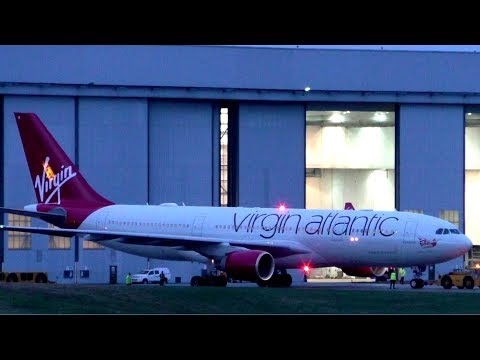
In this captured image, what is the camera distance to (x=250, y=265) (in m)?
42.0

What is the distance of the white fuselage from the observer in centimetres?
4278

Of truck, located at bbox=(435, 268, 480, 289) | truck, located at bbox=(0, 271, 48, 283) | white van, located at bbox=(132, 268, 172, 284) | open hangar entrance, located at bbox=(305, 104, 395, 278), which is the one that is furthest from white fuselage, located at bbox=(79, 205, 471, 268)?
open hangar entrance, located at bbox=(305, 104, 395, 278)

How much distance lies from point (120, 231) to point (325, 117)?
85.3 ft

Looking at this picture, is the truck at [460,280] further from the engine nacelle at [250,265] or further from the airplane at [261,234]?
the engine nacelle at [250,265]

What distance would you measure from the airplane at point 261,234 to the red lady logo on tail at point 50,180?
336mm

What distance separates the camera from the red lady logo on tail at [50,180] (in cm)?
5178

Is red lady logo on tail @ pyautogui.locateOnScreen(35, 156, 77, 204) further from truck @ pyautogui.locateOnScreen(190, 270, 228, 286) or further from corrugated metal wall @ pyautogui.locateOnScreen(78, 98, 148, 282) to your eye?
truck @ pyautogui.locateOnScreen(190, 270, 228, 286)

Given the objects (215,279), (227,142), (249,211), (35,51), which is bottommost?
(215,279)

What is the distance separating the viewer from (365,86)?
65688 millimetres

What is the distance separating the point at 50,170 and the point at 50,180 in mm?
498
